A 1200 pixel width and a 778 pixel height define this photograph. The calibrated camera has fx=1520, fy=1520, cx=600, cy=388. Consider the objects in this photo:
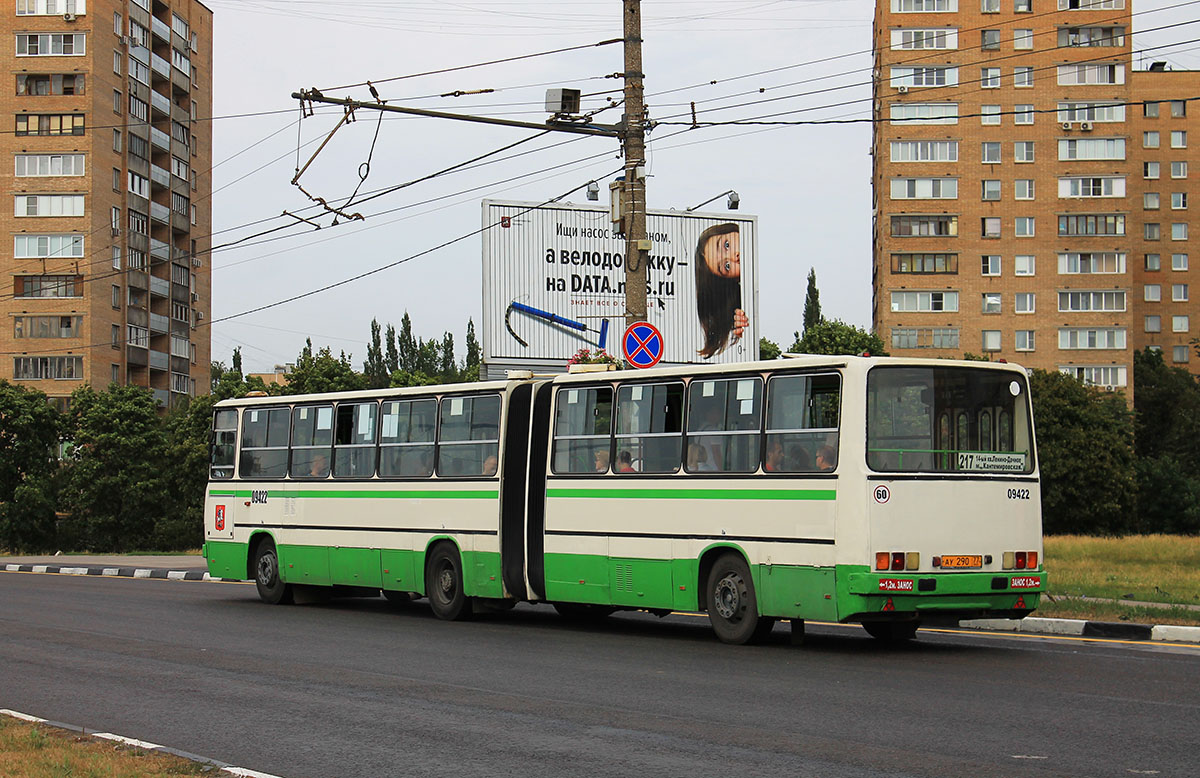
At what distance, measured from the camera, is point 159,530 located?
76438mm

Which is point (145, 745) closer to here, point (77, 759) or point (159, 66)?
point (77, 759)

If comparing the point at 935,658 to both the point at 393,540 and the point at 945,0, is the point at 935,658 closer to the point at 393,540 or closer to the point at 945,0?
the point at 393,540

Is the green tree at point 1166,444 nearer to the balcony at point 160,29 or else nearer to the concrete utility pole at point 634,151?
the balcony at point 160,29

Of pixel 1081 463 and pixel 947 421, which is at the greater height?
pixel 1081 463

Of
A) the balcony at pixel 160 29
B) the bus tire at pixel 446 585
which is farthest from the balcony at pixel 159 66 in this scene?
the bus tire at pixel 446 585

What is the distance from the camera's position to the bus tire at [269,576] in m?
23.4

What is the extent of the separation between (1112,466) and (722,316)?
137 feet

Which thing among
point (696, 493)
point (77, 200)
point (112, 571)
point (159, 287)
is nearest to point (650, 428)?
point (696, 493)

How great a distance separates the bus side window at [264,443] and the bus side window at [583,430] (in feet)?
20.6

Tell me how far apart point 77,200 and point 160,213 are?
27.7 feet

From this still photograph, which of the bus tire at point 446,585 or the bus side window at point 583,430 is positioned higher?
the bus side window at point 583,430

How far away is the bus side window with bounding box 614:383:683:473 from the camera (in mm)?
17078

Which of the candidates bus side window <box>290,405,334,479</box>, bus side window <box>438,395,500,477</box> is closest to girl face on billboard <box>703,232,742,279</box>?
bus side window <box>290,405,334,479</box>

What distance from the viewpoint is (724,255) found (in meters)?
46.3
